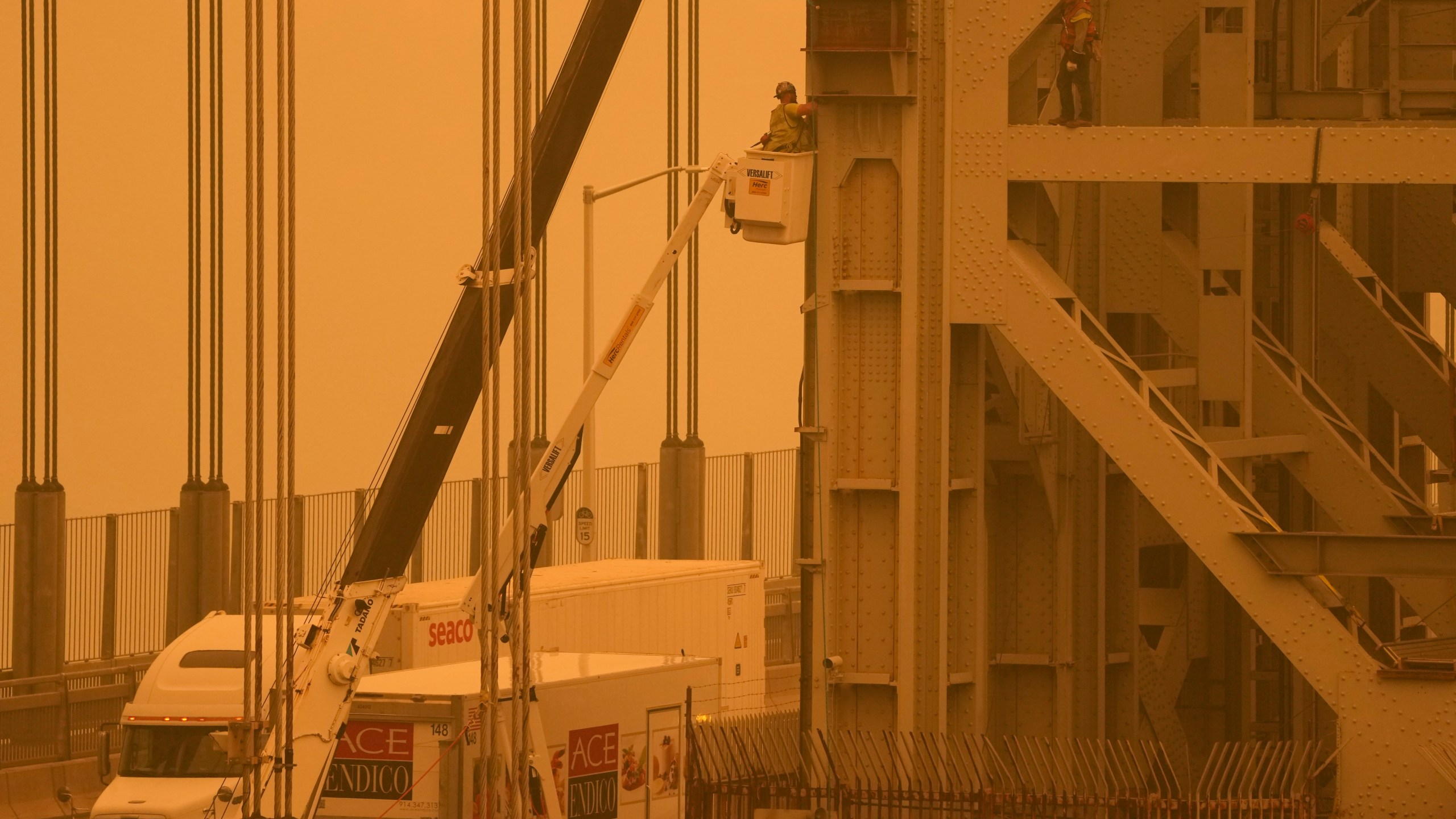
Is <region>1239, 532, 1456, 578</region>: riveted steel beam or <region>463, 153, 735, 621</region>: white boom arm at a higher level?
<region>463, 153, 735, 621</region>: white boom arm

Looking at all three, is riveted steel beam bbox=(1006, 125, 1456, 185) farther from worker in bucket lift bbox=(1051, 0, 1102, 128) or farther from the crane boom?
the crane boom

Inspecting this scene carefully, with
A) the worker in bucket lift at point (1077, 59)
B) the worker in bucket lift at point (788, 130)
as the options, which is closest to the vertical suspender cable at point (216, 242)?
the worker in bucket lift at point (788, 130)

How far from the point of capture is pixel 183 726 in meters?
18.2

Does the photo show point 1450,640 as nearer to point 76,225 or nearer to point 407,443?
point 407,443

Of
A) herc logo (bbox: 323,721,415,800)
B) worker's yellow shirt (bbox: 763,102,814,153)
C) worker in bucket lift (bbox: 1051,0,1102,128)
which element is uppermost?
worker in bucket lift (bbox: 1051,0,1102,128)

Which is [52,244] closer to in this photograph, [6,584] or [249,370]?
[6,584]

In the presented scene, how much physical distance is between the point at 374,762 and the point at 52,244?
14.6 metres

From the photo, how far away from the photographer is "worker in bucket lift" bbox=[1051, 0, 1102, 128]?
14.7m

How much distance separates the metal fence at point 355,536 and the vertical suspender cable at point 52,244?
1550mm

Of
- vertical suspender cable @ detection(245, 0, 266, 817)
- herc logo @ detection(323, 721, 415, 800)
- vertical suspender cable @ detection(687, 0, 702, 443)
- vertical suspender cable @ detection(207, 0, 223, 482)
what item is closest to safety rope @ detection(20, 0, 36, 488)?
vertical suspender cable @ detection(207, 0, 223, 482)

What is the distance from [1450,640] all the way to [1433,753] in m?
2.09

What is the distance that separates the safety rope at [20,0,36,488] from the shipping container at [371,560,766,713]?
6.64 metres

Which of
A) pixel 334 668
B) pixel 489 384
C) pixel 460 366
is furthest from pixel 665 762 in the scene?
pixel 489 384

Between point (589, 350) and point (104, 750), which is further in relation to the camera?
point (589, 350)
